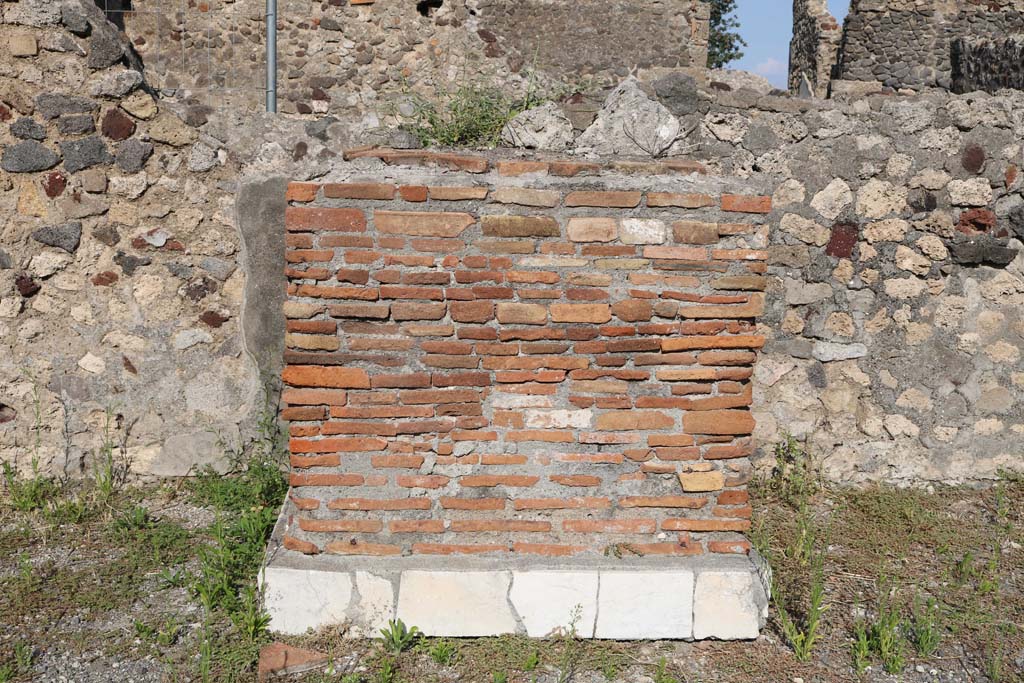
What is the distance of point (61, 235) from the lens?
4.05m

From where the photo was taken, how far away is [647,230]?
9.90 ft

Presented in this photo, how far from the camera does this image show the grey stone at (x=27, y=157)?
396 centimetres

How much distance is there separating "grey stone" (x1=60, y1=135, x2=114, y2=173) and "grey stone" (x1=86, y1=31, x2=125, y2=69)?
1.11 ft

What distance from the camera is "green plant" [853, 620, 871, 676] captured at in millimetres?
3076

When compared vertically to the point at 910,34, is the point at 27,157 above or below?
below

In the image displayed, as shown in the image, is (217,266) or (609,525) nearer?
(609,525)

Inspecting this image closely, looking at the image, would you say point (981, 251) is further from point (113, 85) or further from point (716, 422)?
point (113, 85)

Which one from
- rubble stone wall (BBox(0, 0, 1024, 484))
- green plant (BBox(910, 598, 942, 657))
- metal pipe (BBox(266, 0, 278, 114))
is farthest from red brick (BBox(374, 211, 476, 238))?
metal pipe (BBox(266, 0, 278, 114))

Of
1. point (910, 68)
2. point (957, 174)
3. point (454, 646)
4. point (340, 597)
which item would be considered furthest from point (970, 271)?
point (910, 68)

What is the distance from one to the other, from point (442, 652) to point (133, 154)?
2.71m

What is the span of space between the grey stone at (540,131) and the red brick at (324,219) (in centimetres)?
73

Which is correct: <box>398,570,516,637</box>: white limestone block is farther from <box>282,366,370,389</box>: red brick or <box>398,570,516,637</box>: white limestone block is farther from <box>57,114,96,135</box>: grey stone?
<box>57,114,96,135</box>: grey stone

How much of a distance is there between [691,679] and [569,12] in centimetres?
832

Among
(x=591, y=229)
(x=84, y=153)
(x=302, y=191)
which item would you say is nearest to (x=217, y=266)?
(x=84, y=153)
